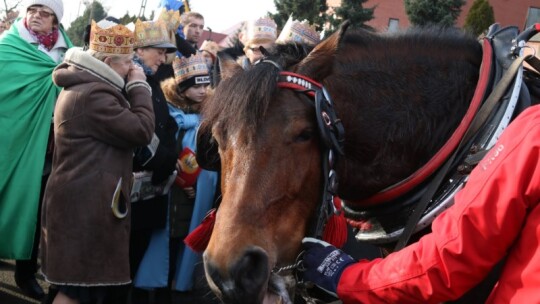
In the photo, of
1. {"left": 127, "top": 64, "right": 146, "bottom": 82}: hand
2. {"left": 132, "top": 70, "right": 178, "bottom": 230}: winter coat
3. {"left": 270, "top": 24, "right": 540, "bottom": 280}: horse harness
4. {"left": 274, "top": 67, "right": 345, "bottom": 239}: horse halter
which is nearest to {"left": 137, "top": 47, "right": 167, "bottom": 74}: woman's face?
{"left": 132, "top": 70, "right": 178, "bottom": 230}: winter coat

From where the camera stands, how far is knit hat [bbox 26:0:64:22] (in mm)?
4520

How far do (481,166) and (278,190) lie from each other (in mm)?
619

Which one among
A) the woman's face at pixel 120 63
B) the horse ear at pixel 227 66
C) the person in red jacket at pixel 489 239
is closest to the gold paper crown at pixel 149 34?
the woman's face at pixel 120 63

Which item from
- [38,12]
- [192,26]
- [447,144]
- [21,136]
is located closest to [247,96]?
[447,144]

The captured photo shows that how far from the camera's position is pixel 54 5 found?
4582 mm

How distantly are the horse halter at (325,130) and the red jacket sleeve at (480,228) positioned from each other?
380 mm

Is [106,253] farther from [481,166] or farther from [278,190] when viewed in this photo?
[481,166]

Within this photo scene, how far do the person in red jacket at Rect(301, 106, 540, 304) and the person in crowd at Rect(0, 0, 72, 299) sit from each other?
335 cm

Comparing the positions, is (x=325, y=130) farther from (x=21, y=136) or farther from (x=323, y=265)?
(x=21, y=136)

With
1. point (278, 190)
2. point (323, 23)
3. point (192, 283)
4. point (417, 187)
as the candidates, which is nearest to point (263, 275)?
point (278, 190)

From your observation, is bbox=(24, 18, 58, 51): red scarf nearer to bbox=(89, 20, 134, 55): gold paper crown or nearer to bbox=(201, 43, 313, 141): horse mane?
bbox=(89, 20, 134, 55): gold paper crown

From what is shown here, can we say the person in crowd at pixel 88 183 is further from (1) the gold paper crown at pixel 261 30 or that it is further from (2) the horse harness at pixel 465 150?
(2) the horse harness at pixel 465 150

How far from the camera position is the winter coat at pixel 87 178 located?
3.21m

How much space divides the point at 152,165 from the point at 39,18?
1.77m
